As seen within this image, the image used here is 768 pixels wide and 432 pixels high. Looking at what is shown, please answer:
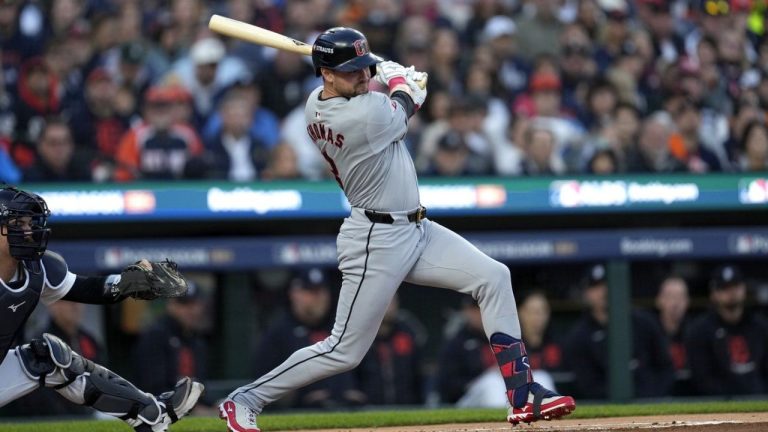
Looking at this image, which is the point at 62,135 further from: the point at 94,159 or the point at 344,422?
the point at 344,422

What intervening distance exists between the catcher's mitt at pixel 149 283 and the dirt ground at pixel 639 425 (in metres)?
1.33

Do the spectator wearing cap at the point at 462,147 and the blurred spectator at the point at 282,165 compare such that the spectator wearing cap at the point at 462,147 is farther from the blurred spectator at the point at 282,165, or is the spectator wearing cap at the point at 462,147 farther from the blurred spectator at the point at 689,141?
the blurred spectator at the point at 689,141

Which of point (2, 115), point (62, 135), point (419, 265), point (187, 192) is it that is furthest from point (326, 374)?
point (2, 115)

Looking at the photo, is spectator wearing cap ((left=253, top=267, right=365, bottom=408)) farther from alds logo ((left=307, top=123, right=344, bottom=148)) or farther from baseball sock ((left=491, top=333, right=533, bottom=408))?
alds logo ((left=307, top=123, right=344, bottom=148))

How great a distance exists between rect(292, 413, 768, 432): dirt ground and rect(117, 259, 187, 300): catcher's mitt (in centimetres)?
133

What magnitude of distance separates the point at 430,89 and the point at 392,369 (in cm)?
211

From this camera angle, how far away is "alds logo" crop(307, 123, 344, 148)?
4.61 m

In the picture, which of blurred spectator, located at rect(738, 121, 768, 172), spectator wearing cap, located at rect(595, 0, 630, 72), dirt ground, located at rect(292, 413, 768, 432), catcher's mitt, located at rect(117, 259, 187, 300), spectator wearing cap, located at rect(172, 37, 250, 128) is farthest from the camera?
spectator wearing cap, located at rect(595, 0, 630, 72)

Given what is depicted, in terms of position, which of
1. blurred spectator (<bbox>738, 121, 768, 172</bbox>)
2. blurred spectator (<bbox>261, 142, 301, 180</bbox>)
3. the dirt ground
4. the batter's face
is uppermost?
the batter's face

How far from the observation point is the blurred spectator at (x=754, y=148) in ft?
29.6

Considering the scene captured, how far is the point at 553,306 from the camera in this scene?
8680 millimetres

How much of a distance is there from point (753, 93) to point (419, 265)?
229 inches

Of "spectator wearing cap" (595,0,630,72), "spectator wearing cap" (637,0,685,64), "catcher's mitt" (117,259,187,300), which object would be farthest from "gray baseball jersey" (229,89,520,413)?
"spectator wearing cap" (637,0,685,64)

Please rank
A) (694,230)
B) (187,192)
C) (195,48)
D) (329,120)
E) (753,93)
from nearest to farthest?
(329,120) < (187,192) < (694,230) < (195,48) < (753,93)
